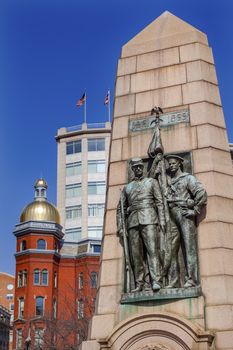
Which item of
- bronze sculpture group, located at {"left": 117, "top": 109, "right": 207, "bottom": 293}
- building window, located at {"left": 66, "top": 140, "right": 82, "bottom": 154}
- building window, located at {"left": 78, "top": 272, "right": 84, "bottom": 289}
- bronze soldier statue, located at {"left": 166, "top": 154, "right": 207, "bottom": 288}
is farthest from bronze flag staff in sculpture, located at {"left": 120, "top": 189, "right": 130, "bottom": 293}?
building window, located at {"left": 66, "top": 140, "right": 82, "bottom": 154}

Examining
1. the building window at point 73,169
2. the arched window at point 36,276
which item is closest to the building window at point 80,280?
the arched window at point 36,276

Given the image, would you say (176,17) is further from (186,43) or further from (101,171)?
(101,171)

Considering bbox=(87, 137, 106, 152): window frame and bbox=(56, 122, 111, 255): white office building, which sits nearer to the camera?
bbox=(56, 122, 111, 255): white office building

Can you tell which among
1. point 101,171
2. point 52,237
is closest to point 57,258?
point 52,237

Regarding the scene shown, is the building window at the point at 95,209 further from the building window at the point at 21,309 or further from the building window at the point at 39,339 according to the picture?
the building window at the point at 39,339

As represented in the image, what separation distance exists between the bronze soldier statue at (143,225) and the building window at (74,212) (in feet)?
195

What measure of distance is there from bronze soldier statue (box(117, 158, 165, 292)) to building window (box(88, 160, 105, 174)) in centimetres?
5960

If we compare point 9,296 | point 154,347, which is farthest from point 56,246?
point 154,347

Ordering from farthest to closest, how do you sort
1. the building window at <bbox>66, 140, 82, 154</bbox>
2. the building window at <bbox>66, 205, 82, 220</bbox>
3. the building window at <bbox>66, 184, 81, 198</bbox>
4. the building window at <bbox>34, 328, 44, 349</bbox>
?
the building window at <bbox>66, 140, 82, 154</bbox> → the building window at <bbox>66, 184, 81, 198</bbox> → the building window at <bbox>66, 205, 82, 220</bbox> → the building window at <bbox>34, 328, 44, 349</bbox>

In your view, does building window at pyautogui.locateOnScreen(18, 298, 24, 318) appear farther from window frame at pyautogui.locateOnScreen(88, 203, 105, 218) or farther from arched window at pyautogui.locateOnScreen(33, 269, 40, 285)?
window frame at pyautogui.locateOnScreen(88, 203, 105, 218)

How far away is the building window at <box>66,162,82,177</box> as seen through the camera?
6938 cm

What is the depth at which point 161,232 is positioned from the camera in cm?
902

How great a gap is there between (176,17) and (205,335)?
19.6 feet

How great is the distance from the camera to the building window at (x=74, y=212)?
68812mm
